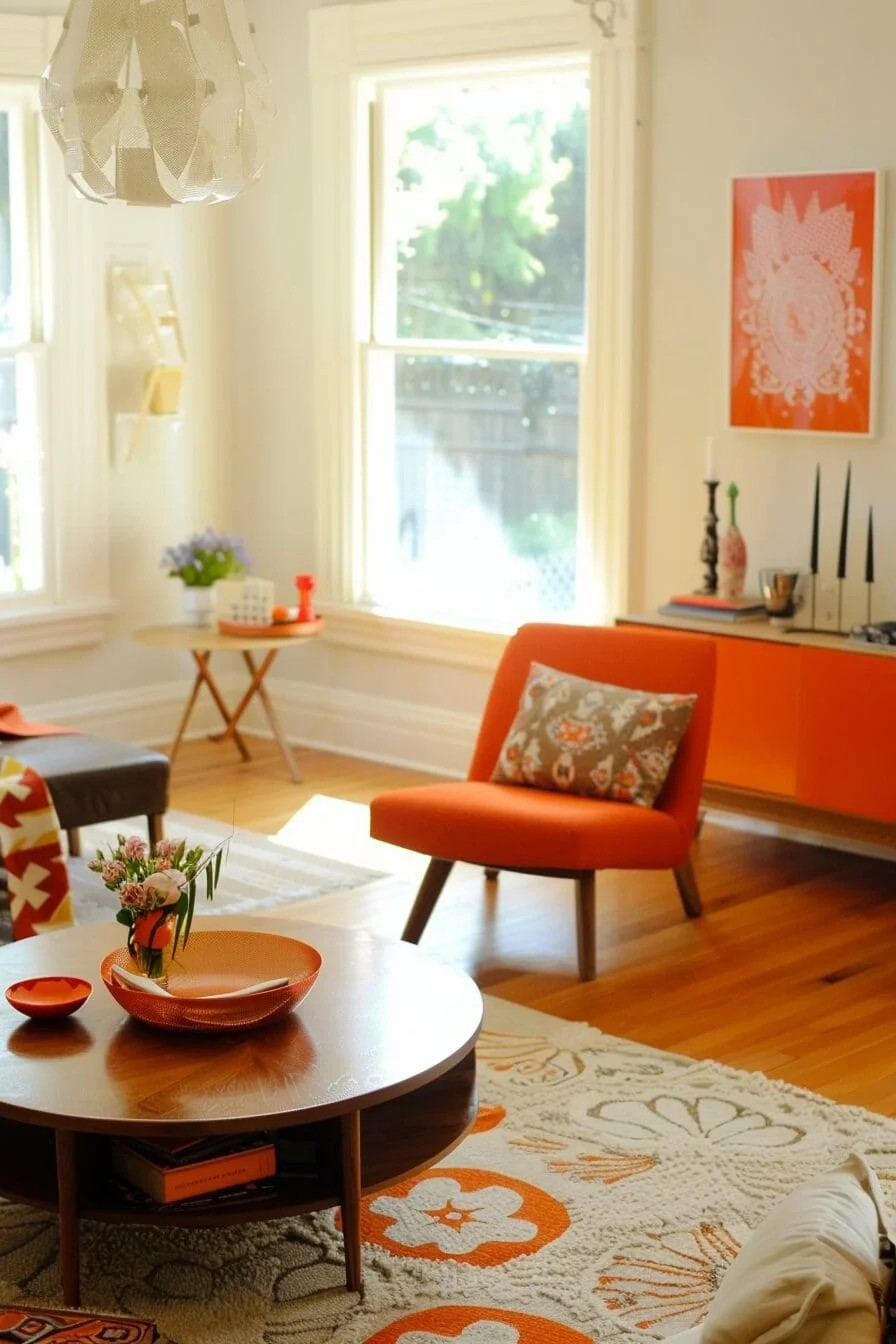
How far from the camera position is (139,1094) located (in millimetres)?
2859

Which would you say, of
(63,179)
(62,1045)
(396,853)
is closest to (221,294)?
(63,179)

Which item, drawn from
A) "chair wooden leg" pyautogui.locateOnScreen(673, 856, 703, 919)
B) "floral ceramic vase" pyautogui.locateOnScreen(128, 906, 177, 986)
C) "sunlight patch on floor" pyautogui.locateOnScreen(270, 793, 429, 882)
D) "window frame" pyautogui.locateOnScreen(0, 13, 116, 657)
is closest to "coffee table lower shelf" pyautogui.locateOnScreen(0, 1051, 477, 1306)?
"floral ceramic vase" pyautogui.locateOnScreen(128, 906, 177, 986)

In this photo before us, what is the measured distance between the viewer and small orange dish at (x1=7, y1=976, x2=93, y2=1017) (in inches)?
123

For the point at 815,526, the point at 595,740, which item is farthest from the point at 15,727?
the point at 815,526

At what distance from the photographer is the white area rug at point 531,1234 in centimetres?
292

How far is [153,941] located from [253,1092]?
40 cm

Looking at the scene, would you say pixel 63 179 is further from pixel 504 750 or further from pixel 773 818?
pixel 773 818

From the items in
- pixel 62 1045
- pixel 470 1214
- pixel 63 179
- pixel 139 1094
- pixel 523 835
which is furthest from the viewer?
pixel 63 179

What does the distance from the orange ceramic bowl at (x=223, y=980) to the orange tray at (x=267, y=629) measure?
2923mm

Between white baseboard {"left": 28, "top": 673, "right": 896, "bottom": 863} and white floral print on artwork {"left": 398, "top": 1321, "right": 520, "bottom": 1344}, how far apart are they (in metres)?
3.72

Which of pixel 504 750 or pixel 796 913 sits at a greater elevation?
pixel 504 750

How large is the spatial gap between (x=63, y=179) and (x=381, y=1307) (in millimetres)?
4607

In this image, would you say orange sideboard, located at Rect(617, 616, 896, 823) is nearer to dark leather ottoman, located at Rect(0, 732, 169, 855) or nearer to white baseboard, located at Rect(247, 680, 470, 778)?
white baseboard, located at Rect(247, 680, 470, 778)

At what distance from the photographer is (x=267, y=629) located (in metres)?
6.42
